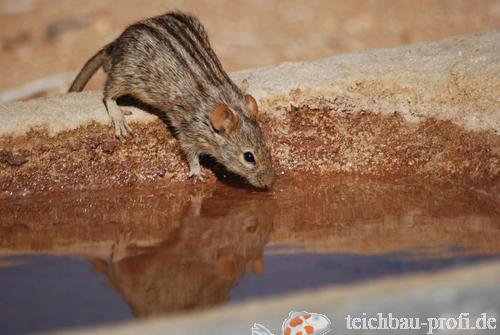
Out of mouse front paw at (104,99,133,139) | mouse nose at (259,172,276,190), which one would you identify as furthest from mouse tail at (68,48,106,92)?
mouse nose at (259,172,276,190)

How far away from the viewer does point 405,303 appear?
9.77 ft

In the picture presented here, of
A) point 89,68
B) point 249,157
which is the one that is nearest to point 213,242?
point 249,157

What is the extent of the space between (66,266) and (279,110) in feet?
6.95

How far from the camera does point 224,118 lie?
568 centimetres

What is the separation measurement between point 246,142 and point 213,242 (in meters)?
1.09

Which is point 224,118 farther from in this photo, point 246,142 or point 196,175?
point 196,175

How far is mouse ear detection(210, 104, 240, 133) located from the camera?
5.63m

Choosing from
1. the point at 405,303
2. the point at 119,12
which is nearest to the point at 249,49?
the point at 119,12

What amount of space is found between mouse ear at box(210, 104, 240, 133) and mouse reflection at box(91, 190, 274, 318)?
22.2 inches

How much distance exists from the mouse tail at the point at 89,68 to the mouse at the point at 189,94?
0.14m

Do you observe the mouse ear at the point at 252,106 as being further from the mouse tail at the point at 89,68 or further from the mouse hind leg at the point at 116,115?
the mouse tail at the point at 89,68

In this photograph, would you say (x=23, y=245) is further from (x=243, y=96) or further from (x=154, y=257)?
(x=243, y=96)

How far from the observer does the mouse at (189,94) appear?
18.6 ft

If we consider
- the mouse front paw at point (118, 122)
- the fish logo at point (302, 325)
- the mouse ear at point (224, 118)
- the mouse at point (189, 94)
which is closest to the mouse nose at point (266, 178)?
the mouse at point (189, 94)
